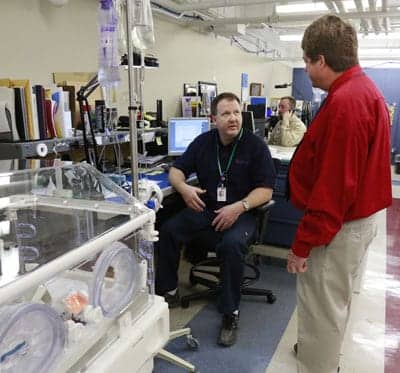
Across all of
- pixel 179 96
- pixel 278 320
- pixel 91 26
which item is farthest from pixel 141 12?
pixel 179 96

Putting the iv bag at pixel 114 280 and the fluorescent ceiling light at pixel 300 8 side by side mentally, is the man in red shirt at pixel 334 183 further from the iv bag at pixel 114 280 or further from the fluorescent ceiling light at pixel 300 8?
the fluorescent ceiling light at pixel 300 8

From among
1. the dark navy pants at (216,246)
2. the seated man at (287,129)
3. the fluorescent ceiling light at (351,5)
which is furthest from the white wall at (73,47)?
the fluorescent ceiling light at (351,5)

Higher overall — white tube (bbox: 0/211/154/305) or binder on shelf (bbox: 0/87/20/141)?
binder on shelf (bbox: 0/87/20/141)

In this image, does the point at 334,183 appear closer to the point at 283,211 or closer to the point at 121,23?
the point at 121,23

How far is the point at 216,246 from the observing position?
222cm

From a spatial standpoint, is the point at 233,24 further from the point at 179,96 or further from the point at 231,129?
the point at 231,129

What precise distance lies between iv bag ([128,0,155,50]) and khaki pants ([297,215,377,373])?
3.95 feet

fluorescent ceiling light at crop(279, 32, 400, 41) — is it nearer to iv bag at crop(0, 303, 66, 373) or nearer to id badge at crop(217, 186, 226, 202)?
id badge at crop(217, 186, 226, 202)

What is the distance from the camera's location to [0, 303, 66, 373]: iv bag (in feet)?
2.90

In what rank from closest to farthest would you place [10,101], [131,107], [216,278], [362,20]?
[131,107] < [10,101] < [216,278] < [362,20]

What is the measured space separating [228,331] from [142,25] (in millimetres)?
1580

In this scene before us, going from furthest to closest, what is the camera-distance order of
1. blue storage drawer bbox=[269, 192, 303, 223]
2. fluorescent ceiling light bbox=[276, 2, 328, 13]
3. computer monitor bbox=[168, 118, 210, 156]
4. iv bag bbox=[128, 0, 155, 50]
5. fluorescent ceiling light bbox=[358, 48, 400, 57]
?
fluorescent ceiling light bbox=[358, 48, 400, 57] < fluorescent ceiling light bbox=[276, 2, 328, 13] < computer monitor bbox=[168, 118, 210, 156] < blue storage drawer bbox=[269, 192, 303, 223] < iv bag bbox=[128, 0, 155, 50]

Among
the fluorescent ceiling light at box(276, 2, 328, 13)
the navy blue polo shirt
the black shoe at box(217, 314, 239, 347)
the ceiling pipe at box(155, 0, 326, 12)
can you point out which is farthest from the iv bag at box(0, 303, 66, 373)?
the fluorescent ceiling light at box(276, 2, 328, 13)

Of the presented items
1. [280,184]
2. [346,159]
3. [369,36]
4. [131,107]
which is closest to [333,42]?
[346,159]
